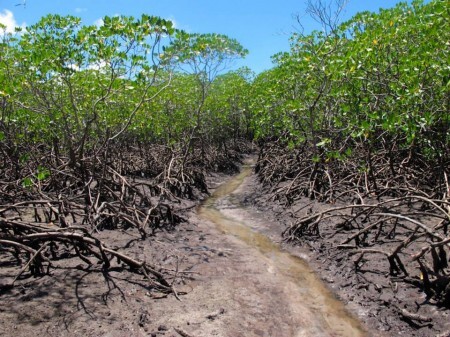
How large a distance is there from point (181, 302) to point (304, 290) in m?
1.90

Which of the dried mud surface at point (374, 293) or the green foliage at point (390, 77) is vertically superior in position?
the green foliage at point (390, 77)

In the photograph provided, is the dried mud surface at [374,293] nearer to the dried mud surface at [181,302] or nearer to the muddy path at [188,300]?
the dried mud surface at [181,302]

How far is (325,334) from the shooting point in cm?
462

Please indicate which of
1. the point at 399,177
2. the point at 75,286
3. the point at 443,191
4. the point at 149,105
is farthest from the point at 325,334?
the point at 149,105

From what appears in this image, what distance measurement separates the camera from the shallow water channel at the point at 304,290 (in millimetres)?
4777

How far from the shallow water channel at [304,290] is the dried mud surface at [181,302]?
0.18 feet

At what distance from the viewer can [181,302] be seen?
16.1ft

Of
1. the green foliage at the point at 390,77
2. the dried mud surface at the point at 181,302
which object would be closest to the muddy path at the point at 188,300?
the dried mud surface at the point at 181,302

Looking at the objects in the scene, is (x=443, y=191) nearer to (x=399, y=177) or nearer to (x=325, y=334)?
(x=399, y=177)

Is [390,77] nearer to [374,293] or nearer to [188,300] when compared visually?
[374,293]

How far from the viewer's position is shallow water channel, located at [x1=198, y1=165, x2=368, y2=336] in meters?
4.78

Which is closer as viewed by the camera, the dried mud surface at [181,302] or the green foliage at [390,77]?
the dried mud surface at [181,302]

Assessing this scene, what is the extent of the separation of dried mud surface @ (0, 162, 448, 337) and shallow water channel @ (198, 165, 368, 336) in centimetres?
6

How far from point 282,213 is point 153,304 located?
5465 mm
